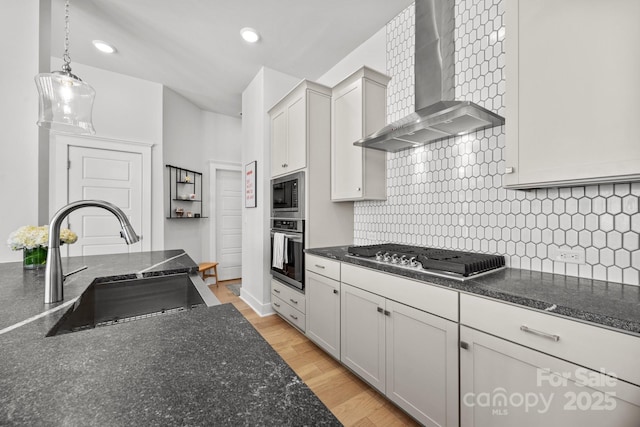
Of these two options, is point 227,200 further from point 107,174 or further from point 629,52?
point 629,52

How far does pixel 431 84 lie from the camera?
186 cm

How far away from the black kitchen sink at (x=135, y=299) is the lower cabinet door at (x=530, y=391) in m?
1.28

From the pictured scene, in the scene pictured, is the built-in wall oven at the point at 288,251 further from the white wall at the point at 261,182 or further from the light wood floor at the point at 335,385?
the light wood floor at the point at 335,385

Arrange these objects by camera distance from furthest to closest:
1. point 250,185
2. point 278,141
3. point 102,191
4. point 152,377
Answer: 1. point 250,185
2. point 102,191
3. point 278,141
4. point 152,377

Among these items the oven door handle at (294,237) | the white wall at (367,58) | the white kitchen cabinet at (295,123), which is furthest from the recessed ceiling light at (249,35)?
the oven door handle at (294,237)

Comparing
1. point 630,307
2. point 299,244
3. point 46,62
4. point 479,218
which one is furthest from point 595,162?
point 46,62

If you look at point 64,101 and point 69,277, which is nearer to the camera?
point 69,277

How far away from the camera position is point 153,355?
582 millimetres

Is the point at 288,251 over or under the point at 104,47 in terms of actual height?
under

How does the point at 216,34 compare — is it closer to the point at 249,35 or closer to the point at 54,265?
the point at 249,35

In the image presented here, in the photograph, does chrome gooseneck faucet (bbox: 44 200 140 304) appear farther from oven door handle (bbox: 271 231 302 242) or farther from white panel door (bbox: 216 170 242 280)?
white panel door (bbox: 216 170 242 280)

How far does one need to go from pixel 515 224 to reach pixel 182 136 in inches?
176

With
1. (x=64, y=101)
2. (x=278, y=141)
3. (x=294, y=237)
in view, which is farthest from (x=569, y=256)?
(x=64, y=101)

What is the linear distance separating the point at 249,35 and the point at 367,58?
3.99 ft
